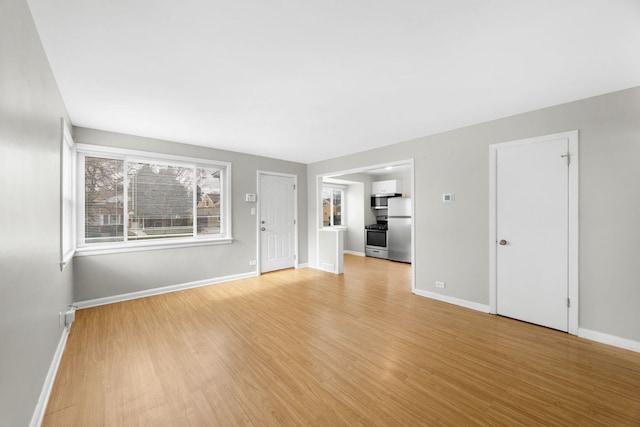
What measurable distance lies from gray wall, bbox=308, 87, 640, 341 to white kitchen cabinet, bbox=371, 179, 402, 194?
326 centimetres

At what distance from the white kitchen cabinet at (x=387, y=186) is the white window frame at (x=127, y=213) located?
179 inches

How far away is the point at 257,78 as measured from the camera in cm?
227

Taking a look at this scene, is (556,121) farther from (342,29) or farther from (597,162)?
(342,29)

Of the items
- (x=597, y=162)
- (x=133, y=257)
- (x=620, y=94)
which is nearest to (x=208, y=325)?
(x=133, y=257)

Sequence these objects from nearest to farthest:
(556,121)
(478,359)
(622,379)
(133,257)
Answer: (622,379) < (478,359) < (556,121) < (133,257)

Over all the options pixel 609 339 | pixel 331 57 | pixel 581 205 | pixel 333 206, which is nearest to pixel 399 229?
Answer: pixel 333 206

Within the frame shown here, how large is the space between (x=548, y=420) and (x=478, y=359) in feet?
2.18

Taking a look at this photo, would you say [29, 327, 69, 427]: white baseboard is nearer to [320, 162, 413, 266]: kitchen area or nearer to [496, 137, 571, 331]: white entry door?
[496, 137, 571, 331]: white entry door

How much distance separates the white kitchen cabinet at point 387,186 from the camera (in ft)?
23.8

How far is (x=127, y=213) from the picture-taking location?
12.7 feet

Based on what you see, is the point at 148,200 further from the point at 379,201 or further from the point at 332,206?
the point at 379,201

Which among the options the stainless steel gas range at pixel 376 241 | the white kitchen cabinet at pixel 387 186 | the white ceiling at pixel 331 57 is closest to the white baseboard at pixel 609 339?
the white ceiling at pixel 331 57

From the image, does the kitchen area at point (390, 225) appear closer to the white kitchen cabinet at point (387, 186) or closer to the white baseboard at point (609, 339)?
the white kitchen cabinet at point (387, 186)

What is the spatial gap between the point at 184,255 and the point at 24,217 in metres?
2.98
